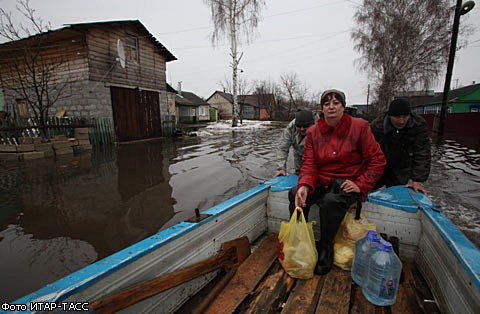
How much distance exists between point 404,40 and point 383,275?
20370mm

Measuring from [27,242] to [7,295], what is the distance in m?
0.99

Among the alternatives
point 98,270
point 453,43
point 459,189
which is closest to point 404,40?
point 453,43

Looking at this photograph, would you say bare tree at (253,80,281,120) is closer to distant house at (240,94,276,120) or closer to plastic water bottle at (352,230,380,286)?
distant house at (240,94,276,120)

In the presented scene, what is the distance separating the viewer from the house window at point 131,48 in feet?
→ 39.4

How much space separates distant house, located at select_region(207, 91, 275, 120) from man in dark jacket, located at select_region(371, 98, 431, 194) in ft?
139

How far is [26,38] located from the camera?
9125mm

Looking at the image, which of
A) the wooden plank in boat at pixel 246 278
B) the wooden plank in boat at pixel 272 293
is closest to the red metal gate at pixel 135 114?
the wooden plank in boat at pixel 246 278

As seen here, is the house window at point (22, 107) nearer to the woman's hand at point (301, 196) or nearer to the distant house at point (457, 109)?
the woman's hand at point (301, 196)

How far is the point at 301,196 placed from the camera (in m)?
1.96

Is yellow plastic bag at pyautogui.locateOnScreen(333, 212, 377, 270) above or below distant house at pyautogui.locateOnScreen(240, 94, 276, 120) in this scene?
below

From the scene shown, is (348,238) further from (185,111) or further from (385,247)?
(185,111)

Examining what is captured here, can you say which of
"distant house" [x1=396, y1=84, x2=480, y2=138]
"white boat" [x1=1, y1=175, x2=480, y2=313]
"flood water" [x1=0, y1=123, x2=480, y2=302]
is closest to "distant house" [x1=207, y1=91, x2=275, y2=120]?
"distant house" [x1=396, y1=84, x2=480, y2=138]

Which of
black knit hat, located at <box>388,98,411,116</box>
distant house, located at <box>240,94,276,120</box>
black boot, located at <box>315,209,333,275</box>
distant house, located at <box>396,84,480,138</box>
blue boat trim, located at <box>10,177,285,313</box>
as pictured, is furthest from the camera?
distant house, located at <box>240,94,276,120</box>

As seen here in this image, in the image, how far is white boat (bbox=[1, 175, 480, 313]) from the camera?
110 centimetres
